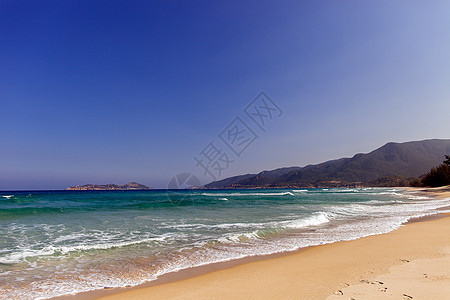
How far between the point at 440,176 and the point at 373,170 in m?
69.8

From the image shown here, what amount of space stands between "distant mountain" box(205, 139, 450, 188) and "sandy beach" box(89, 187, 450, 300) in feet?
401

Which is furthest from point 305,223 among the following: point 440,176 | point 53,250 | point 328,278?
point 440,176

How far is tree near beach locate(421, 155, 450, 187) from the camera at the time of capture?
66188 mm

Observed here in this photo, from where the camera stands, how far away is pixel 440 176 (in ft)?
227

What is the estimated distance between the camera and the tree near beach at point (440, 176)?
66188 mm

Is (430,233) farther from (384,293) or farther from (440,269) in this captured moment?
(384,293)

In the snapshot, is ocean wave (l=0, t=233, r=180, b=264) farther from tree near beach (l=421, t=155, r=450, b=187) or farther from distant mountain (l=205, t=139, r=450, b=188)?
distant mountain (l=205, t=139, r=450, b=188)

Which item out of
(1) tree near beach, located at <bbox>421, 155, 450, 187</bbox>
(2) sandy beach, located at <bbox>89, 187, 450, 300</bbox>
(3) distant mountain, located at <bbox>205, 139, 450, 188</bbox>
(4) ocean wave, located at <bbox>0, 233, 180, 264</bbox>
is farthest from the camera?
(3) distant mountain, located at <bbox>205, 139, 450, 188</bbox>

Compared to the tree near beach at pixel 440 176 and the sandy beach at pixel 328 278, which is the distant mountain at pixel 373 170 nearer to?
the tree near beach at pixel 440 176

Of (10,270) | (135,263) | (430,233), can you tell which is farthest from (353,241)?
(10,270)

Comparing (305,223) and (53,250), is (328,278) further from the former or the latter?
(305,223)

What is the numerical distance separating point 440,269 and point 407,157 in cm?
17778

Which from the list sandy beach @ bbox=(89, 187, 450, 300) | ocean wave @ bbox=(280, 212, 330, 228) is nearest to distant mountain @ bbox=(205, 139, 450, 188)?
ocean wave @ bbox=(280, 212, 330, 228)

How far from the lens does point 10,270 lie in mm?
5387
